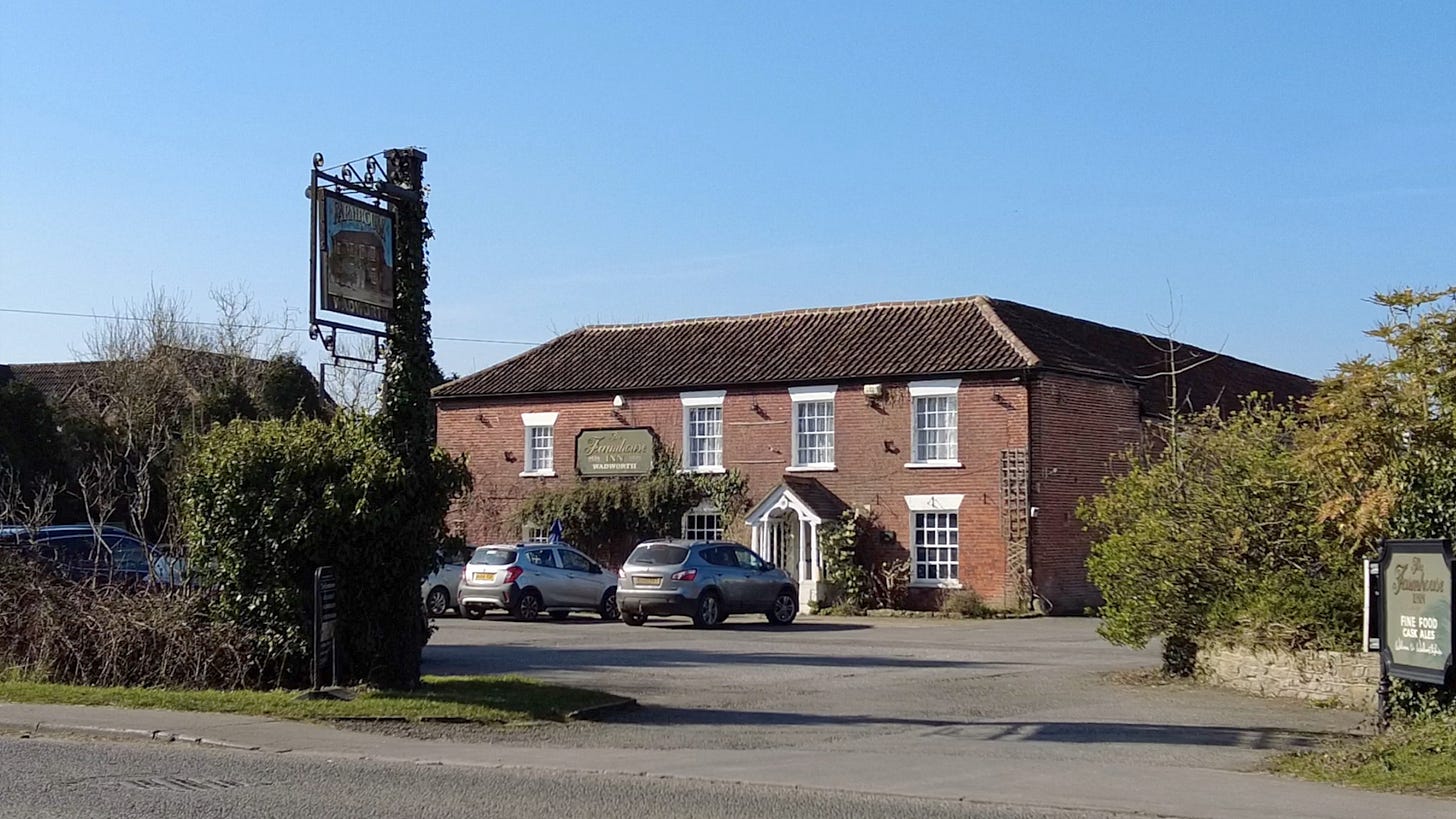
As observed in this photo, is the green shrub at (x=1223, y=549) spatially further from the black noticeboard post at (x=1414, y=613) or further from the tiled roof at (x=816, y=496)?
the tiled roof at (x=816, y=496)

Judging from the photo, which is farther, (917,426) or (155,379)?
(155,379)

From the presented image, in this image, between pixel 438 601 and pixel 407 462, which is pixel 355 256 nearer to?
pixel 407 462

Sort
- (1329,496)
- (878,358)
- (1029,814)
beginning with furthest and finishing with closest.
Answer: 1. (878,358)
2. (1329,496)
3. (1029,814)

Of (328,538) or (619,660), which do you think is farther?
(619,660)

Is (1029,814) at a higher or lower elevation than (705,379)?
lower

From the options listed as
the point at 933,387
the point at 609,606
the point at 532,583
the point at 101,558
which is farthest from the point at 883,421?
the point at 101,558

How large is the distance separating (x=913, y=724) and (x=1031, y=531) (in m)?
18.5

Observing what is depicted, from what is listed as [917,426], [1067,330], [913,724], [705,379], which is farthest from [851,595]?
[913,724]

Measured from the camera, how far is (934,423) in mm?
34250

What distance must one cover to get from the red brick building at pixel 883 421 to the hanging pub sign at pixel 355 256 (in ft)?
56.3

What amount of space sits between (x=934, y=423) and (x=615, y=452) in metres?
8.68

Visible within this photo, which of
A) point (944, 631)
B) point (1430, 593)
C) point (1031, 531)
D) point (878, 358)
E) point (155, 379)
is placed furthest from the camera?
point (155, 379)

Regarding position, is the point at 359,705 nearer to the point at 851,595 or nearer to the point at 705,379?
the point at 851,595

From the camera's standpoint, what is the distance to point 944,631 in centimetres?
2845
